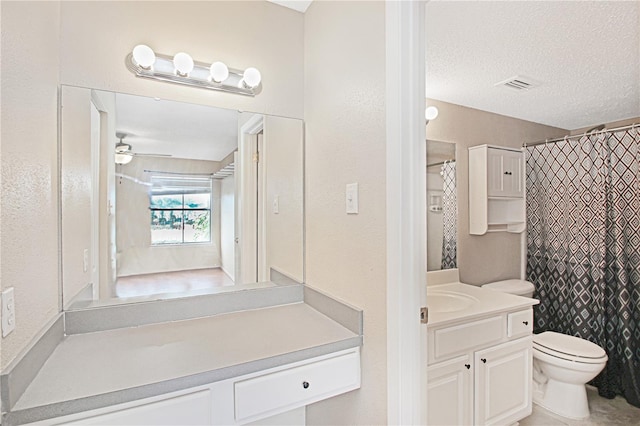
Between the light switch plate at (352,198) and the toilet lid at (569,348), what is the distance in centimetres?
200

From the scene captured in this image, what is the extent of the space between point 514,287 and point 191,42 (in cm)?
305

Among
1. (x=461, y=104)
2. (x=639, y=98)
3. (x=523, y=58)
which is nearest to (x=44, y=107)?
(x=523, y=58)

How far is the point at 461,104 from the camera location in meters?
2.73

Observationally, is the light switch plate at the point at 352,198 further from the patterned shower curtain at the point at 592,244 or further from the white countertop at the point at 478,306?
the patterned shower curtain at the point at 592,244

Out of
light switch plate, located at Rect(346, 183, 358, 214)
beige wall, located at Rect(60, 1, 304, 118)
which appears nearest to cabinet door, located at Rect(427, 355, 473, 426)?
light switch plate, located at Rect(346, 183, 358, 214)

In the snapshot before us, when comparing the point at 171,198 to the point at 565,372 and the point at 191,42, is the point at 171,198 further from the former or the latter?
the point at 565,372

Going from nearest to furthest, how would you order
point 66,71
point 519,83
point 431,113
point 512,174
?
point 66,71
point 519,83
point 431,113
point 512,174

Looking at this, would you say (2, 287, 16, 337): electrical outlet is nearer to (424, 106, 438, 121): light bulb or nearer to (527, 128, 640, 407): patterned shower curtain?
(424, 106, 438, 121): light bulb

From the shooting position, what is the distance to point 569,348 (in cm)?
226

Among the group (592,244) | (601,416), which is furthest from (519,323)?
(592,244)

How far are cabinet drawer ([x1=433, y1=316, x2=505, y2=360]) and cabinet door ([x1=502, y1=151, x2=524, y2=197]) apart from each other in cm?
147

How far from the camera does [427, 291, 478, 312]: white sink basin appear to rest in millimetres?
1938

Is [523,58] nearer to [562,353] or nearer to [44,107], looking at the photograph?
[562,353]

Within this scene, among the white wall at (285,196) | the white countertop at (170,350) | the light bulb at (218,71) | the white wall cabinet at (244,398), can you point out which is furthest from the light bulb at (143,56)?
the white wall cabinet at (244,398)
